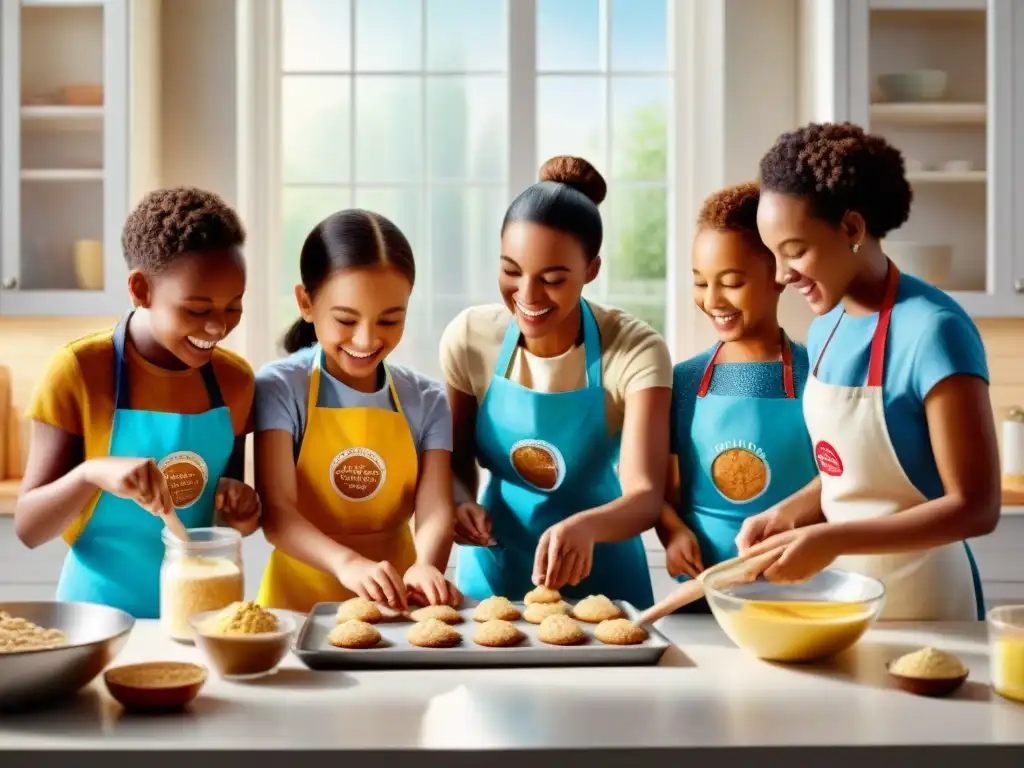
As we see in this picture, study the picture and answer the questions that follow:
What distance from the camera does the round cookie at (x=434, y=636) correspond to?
1.33 meters

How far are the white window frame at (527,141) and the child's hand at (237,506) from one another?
1944mm

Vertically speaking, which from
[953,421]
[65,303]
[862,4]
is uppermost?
[862,4]

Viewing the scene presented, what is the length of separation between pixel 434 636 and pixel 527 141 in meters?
2.57

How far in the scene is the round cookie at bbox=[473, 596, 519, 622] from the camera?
144cm

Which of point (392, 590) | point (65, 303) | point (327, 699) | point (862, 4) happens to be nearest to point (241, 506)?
point (392, 590)

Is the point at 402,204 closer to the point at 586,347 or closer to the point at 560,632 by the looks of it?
the point at 586,347

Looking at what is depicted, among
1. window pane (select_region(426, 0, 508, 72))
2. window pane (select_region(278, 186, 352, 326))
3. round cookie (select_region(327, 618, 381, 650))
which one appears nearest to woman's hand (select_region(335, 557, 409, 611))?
round cookie (select_region(327, 618, 381, 650))

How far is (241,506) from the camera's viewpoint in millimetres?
1680

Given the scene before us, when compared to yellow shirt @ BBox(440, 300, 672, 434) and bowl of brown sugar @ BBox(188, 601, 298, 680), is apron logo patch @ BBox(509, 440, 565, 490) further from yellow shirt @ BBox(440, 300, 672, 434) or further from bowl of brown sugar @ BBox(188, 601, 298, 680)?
bowl of brown sugar @ BBox(188, 601, 298, 680)

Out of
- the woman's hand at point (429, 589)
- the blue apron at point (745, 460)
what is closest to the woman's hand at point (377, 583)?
the woman's hand at point (429, 589)

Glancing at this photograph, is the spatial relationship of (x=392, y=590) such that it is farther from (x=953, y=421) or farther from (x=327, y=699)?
(x=953, y=421)

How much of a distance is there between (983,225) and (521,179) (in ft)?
4.72

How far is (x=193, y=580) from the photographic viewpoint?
1395mm

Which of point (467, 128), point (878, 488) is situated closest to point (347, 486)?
point (878, 488)
